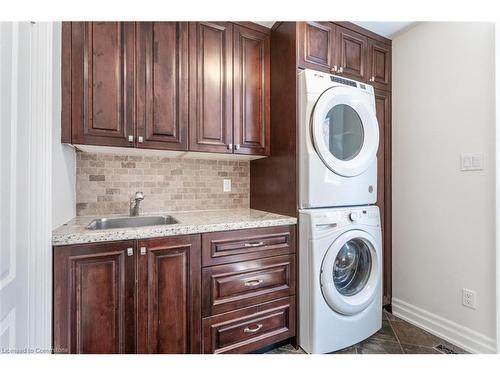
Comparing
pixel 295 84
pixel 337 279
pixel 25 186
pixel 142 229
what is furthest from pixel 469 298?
pixel 25 186

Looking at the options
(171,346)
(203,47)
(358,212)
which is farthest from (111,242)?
(358,212)

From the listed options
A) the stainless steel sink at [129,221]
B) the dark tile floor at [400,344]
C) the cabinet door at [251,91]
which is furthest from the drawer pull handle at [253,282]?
the cabinet door at [251,91]

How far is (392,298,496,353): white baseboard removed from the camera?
59.3 inches

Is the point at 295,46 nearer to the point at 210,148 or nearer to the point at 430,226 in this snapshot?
the point at 210,148

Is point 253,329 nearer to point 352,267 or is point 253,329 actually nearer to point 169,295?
point 169,295

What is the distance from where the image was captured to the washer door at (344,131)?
1.55 meters

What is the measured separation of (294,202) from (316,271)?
46 centimetres

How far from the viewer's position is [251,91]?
5.97ft

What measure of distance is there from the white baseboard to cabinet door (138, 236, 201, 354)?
1.72 m

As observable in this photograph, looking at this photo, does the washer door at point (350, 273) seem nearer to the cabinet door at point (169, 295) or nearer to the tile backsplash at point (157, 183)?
the cabinet door at point (169, 295)

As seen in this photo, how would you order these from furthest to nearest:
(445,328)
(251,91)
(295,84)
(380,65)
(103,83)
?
(380,65)
(251,91)
(445,328)
(295,84)
(103,83)

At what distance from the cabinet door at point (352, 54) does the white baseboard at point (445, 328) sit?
1.92 metres

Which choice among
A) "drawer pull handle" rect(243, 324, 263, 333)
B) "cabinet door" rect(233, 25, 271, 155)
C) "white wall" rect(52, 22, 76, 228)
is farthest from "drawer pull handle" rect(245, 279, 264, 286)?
"white wall" rect(52, 22, 76, 228)

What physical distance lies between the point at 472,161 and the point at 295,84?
1.28 meters
